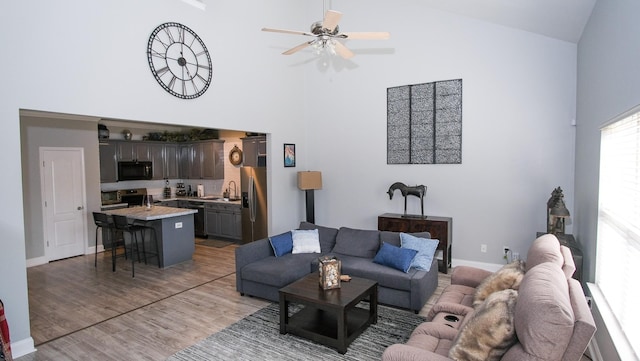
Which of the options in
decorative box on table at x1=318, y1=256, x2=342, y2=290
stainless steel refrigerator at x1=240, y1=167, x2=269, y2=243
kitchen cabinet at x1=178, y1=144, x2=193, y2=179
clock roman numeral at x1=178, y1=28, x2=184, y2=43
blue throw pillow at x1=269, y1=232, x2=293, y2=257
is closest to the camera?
decorative box on table at x1=318, y1=256, x2=342, y2=290

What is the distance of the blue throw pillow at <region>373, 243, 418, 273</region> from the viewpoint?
4090 mm

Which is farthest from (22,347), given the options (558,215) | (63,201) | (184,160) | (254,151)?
(184,160)

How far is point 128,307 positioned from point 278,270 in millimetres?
1877

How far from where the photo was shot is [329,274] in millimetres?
3504

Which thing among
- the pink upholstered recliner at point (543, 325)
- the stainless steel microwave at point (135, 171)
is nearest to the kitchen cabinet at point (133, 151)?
the stainless steel microwave at point (135, 171)

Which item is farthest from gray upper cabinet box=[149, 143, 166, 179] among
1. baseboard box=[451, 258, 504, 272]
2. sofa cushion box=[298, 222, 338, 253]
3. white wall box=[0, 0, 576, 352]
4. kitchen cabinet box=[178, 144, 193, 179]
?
baseboard box=[451, 258, 504, 272]

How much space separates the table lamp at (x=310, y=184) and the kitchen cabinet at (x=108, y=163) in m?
4.24

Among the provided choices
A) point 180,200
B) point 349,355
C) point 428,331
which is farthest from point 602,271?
point 180,200

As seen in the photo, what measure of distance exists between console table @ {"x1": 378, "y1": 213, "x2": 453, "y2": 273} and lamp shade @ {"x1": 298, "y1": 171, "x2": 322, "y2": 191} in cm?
139

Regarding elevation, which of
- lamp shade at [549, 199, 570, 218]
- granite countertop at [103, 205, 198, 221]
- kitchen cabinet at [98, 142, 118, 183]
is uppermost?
kitchen cabinet at [98, 142, 118, 183]

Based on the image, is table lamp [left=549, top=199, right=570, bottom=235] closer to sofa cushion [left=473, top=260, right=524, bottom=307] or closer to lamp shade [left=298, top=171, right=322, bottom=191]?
sofa cushion [left=473, top=260, right=524, bottom=307]

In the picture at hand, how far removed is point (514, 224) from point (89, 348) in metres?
5.49

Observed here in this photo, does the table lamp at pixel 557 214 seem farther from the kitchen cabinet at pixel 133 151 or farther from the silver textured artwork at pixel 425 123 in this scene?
the kitchen cabinet at pixel 133 151

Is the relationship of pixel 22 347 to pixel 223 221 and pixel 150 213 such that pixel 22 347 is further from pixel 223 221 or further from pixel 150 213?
pixel 223 221
